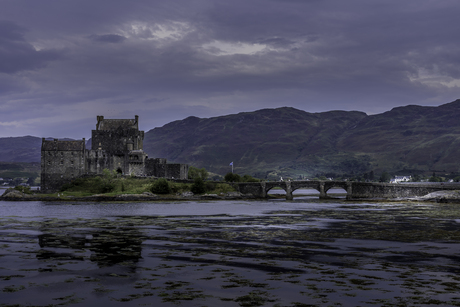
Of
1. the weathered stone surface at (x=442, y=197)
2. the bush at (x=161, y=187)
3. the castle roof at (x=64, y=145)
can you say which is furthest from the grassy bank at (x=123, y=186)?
Answer: the weathered stone surface at (x=442, y=197)

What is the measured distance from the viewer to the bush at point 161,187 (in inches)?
5212

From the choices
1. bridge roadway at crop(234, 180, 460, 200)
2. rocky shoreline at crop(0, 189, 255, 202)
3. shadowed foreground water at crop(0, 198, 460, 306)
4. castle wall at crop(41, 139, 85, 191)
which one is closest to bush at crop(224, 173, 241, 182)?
bridge roadway at crop(234, 180, 460, 200)

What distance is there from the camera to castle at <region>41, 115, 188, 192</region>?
5472 inches

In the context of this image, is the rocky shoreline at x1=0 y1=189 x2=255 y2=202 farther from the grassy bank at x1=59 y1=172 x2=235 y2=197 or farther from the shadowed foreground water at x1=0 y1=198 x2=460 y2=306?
the shadowed foreground water at x1=0 y1=198 x2=460 y2=306

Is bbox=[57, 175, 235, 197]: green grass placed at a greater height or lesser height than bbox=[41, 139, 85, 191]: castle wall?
lesser

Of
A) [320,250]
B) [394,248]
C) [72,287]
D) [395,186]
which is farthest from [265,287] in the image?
[395,186]

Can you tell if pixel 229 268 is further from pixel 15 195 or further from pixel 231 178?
pixel 231 178

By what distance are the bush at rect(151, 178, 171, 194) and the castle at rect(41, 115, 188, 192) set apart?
1371cm

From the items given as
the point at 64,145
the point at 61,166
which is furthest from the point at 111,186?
the point at 64,145

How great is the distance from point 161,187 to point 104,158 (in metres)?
24.7

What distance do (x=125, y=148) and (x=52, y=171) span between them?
23481mm

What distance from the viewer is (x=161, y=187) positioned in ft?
435

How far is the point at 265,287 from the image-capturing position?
21.6 m

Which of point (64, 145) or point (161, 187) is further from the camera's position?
point (64, 145)
